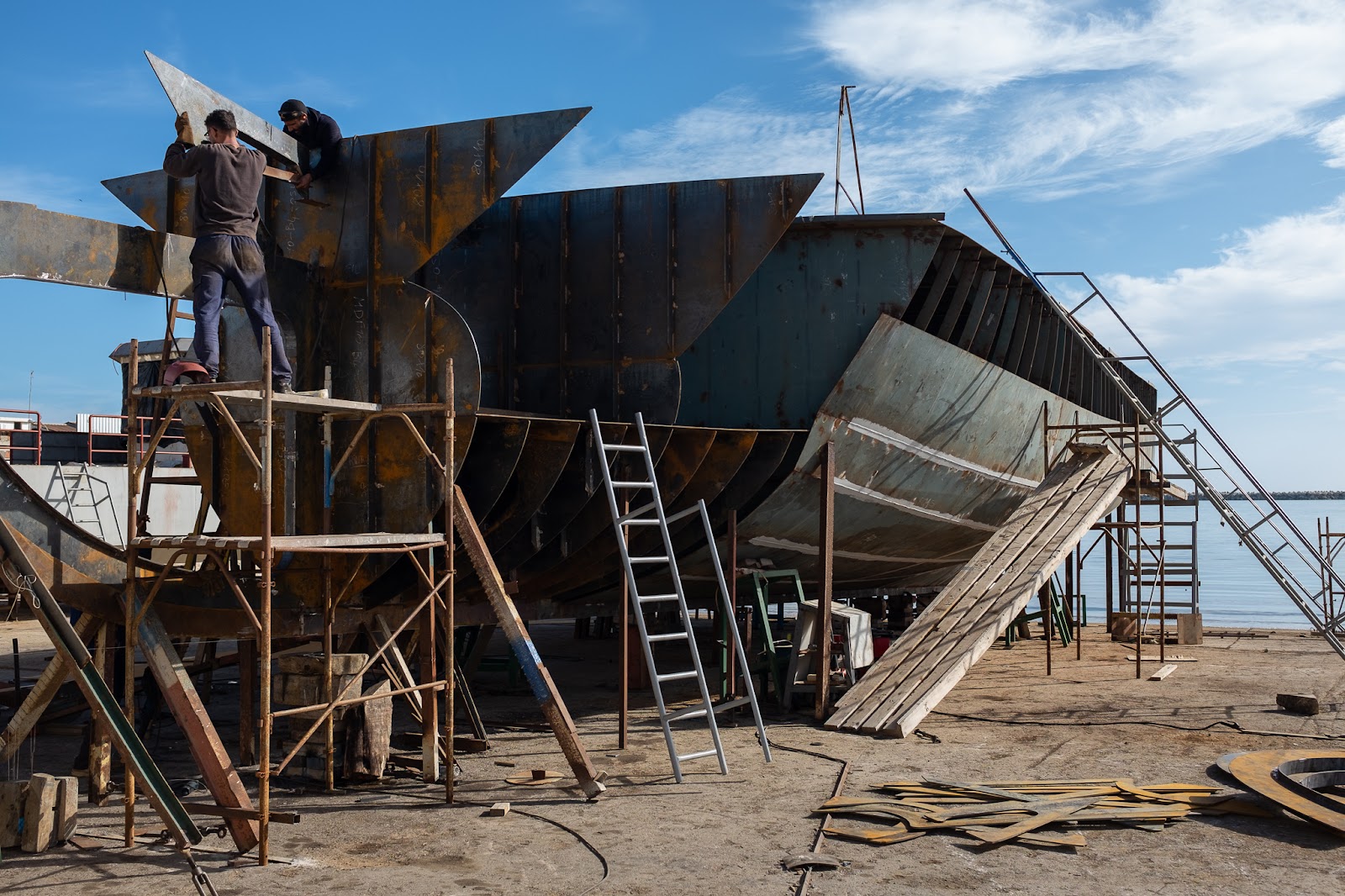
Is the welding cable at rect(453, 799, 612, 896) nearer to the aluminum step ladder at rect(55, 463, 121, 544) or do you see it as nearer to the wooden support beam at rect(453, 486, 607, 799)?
the wooden support beam at rect(453, 486, 607, 799)

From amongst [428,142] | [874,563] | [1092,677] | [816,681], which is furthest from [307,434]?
[1092,677]

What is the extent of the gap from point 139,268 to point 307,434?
168cm

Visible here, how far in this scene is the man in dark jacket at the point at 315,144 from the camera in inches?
365

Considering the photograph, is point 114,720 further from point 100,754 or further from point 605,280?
point 605,280

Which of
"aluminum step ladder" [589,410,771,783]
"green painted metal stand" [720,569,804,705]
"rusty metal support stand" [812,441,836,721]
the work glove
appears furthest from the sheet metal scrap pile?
the work glove

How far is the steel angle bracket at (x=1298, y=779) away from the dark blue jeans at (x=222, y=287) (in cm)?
709

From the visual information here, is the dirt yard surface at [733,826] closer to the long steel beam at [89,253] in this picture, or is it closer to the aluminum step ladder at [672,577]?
the aluminum step ladder at [672,577]

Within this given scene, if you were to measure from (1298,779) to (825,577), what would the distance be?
4.32 metres

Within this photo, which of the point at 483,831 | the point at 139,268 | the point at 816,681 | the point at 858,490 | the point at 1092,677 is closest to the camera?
the point at 483,831

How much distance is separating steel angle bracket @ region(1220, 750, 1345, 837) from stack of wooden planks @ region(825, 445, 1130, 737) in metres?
2.89

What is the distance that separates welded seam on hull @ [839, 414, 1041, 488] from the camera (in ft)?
40.8

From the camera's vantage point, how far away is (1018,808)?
24.7 ft

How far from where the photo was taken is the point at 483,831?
23.7 feet

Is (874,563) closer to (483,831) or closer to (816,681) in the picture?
(816,681)
